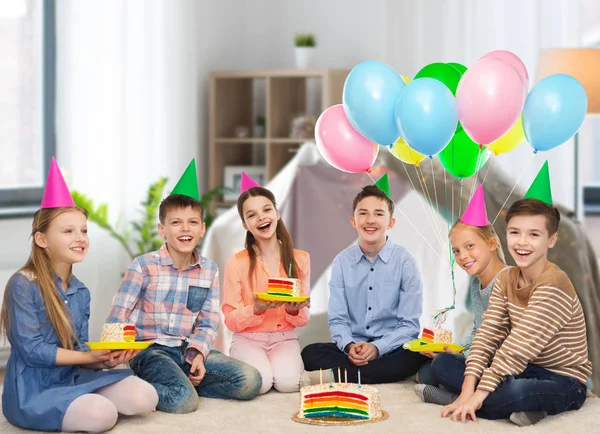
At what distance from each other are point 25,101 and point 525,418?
9.65ft

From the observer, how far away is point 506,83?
2.46m

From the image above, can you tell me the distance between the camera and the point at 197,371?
102 inches

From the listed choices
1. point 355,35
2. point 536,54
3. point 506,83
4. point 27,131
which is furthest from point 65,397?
point 355,35

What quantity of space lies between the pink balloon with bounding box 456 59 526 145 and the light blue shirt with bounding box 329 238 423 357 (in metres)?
0.52

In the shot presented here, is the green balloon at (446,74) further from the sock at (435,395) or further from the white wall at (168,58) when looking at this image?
the white wall at (168,58)

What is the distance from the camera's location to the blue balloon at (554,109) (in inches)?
97.6

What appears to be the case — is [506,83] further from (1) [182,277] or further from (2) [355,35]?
(2) [355,35]

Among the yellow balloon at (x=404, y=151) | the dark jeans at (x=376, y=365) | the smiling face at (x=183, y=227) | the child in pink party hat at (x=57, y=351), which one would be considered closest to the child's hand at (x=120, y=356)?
the child in pink party hat at (x=57, y=351)

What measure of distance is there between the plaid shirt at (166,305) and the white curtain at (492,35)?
6.18 ft

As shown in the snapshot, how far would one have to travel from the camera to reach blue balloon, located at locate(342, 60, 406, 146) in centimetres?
258

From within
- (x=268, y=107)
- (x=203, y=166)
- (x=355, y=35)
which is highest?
(x=355, y=35)

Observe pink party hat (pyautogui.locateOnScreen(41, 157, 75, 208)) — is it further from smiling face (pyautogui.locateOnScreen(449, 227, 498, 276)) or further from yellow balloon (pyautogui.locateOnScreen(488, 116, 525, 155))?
yellow balloon (pyautogui.locateOnScreen(488, 116, 525, 155))

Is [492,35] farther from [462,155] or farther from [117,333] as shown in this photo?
[117,333]

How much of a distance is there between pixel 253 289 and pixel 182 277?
0.24 m
